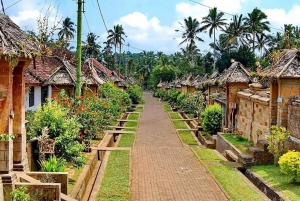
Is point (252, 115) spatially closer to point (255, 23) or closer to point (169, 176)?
point (169, 176)

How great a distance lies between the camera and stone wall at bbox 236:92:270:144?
52.9ft

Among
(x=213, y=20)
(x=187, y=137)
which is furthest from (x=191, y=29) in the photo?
(x=187, y=137)

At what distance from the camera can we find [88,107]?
55.0 feet

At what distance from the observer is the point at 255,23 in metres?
54.6

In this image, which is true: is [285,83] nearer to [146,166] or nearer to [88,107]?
[146,166]

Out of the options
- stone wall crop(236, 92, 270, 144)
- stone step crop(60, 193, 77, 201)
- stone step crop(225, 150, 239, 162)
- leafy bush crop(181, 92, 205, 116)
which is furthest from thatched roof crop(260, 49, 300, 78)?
leafy bush crop(181, 92, 205, 116)

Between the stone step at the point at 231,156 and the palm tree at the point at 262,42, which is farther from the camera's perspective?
the palm tree at the point at 262,42

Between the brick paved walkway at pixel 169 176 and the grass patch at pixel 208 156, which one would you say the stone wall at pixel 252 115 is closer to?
the grass patch at pixel 208 156

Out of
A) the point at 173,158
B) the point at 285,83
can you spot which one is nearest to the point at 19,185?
the point at 173,158

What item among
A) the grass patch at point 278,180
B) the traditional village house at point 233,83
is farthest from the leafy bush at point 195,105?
the grass patch at point 278,180

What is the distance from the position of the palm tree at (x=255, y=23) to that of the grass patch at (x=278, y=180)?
142ft

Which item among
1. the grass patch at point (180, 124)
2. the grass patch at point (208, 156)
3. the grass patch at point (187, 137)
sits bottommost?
the grass patch at point (187, 137)

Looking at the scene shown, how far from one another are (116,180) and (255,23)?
47229mm

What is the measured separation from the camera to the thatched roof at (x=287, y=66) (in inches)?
536
